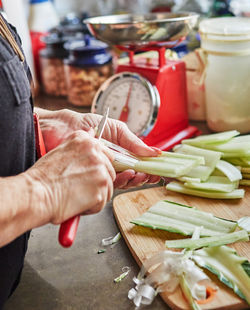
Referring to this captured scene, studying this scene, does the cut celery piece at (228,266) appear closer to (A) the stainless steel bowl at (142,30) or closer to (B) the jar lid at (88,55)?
(A) the stainless steel bowl at (142,30)

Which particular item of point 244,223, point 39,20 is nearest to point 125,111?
point 244,223

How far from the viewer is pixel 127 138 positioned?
1.31m

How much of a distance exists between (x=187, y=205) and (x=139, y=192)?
0.18 metres

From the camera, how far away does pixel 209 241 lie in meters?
1.10

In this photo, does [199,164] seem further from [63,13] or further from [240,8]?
[63,13]

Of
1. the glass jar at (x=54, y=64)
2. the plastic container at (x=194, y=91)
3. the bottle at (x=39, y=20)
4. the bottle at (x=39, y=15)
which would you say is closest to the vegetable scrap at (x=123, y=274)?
the plastic container at (x=194, y=91)

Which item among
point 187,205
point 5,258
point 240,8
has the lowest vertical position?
point 187,205

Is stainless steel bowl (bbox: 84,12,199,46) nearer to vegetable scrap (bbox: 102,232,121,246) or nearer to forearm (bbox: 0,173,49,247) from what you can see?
vegetable scrap (bbox: 102,232,121,246)

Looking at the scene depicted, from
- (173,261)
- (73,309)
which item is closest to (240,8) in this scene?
(173,261)

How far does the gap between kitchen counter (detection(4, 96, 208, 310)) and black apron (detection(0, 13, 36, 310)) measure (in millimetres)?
70

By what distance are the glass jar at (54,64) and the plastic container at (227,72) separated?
34.2 inches

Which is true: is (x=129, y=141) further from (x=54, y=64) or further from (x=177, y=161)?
(x=54, y=64)

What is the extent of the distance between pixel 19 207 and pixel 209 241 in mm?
506

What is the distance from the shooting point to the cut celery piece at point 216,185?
4.50 feet
